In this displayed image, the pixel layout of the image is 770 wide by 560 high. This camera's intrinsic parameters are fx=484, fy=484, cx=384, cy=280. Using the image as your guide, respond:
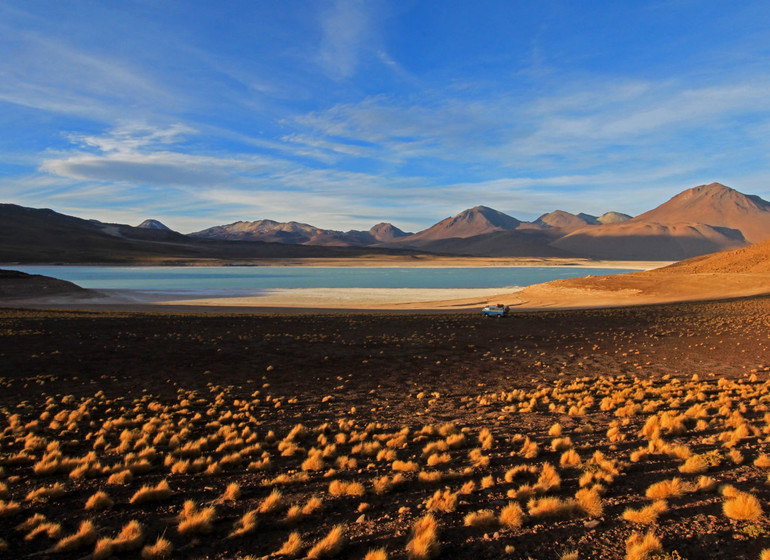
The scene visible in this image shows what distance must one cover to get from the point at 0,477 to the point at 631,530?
26.9 feet

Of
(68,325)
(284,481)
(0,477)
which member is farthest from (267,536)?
(68,325)

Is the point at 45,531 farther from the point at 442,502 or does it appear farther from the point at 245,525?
the point at 442,502

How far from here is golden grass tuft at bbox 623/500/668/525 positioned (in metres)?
5.27

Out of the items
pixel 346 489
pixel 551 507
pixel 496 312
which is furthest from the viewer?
pixel 496 312

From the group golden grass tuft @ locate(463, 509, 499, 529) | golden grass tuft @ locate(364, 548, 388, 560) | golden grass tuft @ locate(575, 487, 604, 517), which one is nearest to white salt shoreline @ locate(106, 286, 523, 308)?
golden grass tuft @ locate(575, 487, 604, 517)

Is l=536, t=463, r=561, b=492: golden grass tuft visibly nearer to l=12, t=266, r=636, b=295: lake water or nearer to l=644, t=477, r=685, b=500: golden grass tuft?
l=644, t=477, r=685, b=500: golden grass tuft

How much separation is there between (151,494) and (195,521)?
1.20 meters

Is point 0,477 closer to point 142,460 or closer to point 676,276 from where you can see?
point 142,460

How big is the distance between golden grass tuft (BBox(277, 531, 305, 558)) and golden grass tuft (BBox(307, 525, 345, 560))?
0.43 ft

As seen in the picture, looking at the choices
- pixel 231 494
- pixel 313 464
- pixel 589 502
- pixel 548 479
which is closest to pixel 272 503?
pixel 231 494

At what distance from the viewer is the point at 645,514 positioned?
5289mm

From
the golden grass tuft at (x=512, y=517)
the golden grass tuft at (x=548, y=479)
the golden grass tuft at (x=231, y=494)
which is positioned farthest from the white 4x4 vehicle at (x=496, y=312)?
the golden grass tuft at (x=231, y=494)

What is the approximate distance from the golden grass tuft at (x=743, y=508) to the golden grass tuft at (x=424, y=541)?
322cm

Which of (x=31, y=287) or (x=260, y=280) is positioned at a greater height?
(x=31, y=287)
